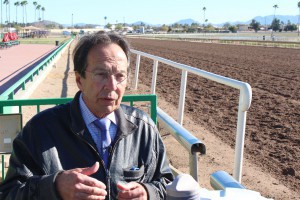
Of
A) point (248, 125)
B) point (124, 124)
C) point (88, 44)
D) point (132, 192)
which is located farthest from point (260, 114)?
point (132, 192)

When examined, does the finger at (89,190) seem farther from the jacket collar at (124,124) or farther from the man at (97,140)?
the jacket collar at (124,124)

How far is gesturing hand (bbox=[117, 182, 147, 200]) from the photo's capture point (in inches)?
82.7

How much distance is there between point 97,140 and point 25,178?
0.37 meters

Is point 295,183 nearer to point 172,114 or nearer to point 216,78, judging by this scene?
point 216,78

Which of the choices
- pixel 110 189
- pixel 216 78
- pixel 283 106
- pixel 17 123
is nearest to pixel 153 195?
pixel 110 189

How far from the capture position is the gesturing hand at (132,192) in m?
2.10

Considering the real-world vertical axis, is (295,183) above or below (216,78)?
below

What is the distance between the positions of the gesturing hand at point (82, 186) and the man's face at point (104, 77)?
50cm

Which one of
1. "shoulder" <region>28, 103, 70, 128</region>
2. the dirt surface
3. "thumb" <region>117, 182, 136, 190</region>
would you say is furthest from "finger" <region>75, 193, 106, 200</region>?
the dirt surface

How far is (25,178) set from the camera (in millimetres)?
2199

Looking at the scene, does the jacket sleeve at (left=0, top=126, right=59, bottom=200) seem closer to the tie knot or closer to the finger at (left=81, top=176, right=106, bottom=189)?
the finger at (left=81, top=176, right=106, bottom=189)

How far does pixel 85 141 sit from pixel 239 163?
175 cm

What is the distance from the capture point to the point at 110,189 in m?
2.34

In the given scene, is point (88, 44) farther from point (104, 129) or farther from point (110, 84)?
point (104, 129)
